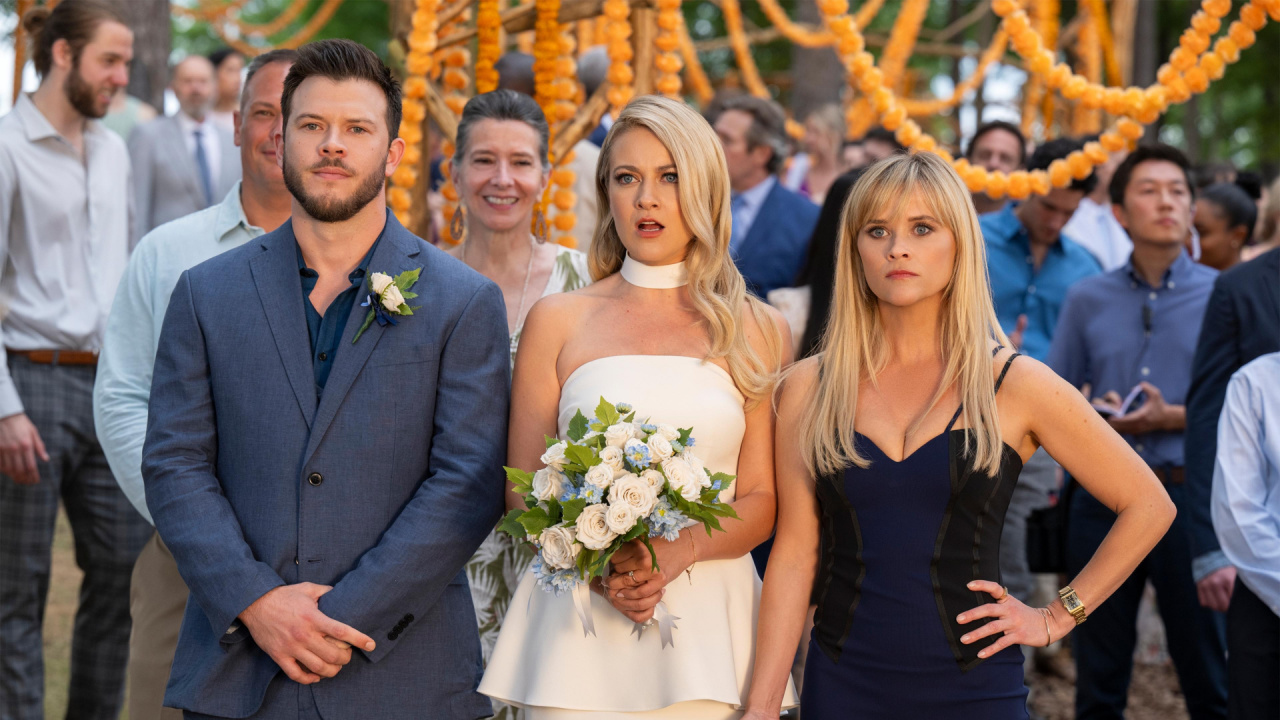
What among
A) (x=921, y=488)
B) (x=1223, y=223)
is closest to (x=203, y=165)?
(x=1223, y=223)

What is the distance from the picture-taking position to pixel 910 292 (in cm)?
300

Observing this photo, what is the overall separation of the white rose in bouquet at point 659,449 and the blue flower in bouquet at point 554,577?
0.32 meters

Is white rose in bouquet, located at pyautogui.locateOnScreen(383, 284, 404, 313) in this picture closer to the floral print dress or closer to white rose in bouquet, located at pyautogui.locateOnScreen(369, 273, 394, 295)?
white rose in bouquet, located at pyautogui.locateOnScreen(369, 273, 394, 295)

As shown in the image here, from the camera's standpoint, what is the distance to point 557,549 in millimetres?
2707

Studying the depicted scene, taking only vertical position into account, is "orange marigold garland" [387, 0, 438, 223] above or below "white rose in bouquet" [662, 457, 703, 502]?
above

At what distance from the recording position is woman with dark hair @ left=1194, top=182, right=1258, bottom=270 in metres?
6.73

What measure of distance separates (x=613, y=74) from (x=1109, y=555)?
325 cm

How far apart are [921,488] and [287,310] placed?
159 cm

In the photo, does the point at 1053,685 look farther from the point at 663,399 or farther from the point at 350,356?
the point at 350,356

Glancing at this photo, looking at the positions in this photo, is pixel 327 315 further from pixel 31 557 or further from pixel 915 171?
pixel 31 557

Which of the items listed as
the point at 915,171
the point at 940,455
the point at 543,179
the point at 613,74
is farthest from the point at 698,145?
the point at 613,74

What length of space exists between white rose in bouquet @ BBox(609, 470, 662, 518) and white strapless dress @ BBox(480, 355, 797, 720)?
41 centimetres

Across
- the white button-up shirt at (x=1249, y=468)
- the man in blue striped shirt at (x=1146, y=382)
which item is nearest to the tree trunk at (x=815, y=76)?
the man in blue striped shirt at (x=1146, y=382)

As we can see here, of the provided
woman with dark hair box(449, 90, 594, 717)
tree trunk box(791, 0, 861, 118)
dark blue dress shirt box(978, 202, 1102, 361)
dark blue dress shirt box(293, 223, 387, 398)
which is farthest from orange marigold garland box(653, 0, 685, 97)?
tree trunk box(791, 0, 861, 118)
